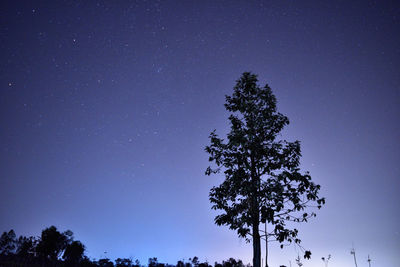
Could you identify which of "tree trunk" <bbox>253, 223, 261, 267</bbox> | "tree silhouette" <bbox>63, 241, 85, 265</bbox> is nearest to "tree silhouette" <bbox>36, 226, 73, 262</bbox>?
"tree silhouette" <bbox>63, 241, 85, 265</bbox>

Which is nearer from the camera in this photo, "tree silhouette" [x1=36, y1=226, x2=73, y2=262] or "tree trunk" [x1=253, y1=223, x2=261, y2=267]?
"tree trunk" [x1=253, y1=223, x2=261, y2=267]

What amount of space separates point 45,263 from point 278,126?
3649cm

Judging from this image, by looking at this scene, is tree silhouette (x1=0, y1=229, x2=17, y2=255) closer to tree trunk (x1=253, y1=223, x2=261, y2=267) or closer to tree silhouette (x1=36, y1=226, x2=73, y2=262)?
tree silhouette (x1=36, y1=226, x2=73, y2=262)

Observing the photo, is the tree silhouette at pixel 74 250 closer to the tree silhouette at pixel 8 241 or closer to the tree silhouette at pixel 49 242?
the tree silhouette at pixel 49 242

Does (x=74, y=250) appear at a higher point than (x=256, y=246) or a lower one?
higher

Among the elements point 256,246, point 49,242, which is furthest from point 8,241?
point 256,246

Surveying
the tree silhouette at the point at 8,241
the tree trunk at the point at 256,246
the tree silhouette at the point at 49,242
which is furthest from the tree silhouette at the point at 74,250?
the tree trunk at the point at 256,246

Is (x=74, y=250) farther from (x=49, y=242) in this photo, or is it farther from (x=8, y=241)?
(x=8, y=241)

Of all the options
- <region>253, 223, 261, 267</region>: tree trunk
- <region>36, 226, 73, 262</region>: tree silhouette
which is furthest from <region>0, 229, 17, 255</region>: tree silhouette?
<region>253, 223, 261, 267</region>: tree trunk

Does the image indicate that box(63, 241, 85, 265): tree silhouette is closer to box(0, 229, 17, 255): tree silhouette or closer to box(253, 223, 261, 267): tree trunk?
box(0, 229, 17, 255): tree silhouette

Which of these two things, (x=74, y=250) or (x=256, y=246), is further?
(x=74, y=250)

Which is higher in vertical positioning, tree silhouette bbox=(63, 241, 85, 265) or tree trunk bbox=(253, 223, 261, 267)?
tree silhouette bbox=(63, 241, 85, 265)

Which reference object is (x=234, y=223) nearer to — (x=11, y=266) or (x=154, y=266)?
(x=11, y=266)

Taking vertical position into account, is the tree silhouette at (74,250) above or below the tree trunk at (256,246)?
above
